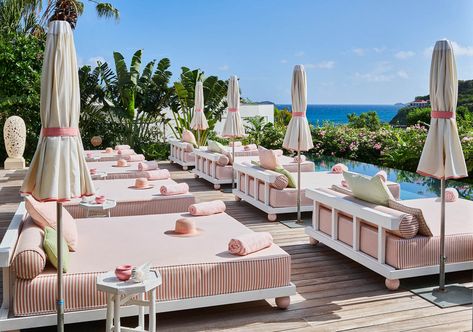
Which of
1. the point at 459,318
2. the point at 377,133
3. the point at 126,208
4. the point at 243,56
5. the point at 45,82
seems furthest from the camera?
the point at 243,56

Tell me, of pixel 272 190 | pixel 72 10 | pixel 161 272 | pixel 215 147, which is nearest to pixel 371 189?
pixel 161 272

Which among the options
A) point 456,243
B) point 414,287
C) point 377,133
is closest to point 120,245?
point 414,287

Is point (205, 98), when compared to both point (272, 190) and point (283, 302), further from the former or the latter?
point (283, 302)

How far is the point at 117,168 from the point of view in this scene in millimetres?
10883

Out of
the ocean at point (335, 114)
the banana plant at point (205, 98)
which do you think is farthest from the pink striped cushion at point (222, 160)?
the ocean at point (335, 114)

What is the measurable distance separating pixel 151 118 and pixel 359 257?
1329 centimetres

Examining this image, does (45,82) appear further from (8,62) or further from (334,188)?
(8,62)

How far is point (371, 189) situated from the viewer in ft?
18.7

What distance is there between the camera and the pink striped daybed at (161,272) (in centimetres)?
410

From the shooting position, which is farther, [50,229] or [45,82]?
[50,229]

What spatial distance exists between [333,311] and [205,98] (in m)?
13.3

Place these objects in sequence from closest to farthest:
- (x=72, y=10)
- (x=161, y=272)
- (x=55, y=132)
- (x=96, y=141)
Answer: (x=55, y=132)
(x=161, y=272)
(x=96, y=141)
(x=72, y=10)

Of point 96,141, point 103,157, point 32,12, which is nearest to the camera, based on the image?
point 103,157

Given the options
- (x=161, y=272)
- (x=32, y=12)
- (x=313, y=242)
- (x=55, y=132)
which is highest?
(x=32, y=12)
